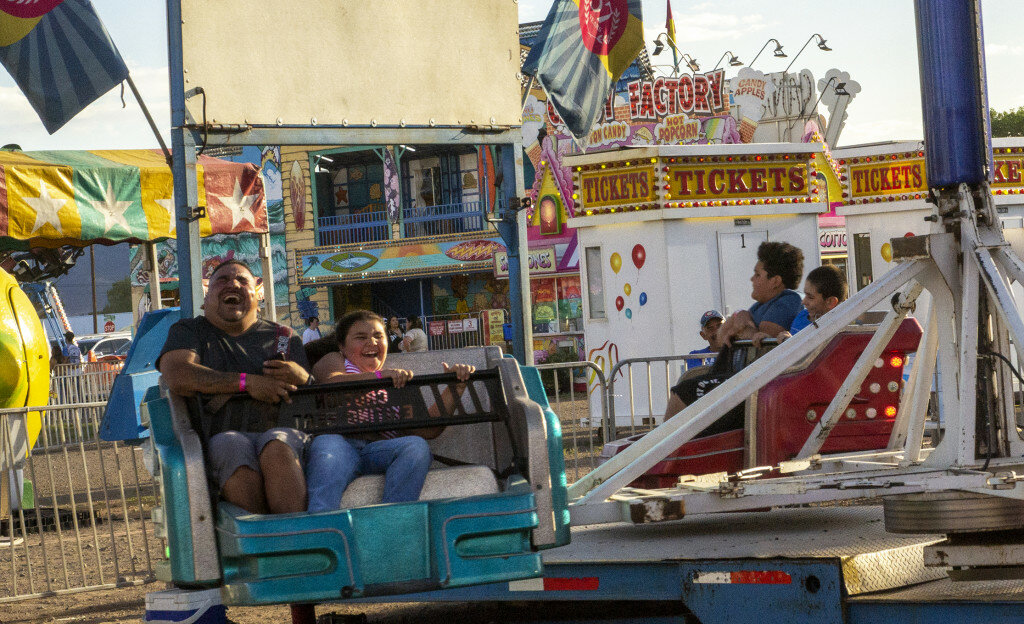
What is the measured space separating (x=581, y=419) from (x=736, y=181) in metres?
3.29

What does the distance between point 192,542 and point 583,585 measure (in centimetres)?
158

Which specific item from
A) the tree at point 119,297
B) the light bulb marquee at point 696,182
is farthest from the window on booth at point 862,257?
the tree at point 119,297

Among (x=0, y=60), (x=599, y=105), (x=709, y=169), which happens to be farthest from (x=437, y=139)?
(x=709, y=169)

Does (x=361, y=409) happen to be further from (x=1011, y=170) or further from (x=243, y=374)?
(x=1011, y=170)

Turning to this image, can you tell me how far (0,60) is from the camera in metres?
5.96

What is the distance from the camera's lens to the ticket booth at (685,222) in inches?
541

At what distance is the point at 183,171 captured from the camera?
5.31 m

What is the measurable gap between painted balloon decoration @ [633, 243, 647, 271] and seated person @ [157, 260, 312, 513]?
31.3 feet

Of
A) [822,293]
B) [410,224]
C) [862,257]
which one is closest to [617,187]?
[862,257]

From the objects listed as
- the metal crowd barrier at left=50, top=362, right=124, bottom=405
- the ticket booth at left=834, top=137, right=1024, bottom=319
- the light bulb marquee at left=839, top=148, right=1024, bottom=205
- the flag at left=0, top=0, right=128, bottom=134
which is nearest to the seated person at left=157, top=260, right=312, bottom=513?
the flag at left=0, top=0, right=128, bottom=134

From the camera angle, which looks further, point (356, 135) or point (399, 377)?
point (356, 135)

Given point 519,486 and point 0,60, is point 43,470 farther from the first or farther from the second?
point 519,486

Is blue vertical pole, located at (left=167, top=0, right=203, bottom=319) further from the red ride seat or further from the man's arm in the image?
the red ride seat

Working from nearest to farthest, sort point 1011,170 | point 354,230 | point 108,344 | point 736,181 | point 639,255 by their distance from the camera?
1. point 736,181
2. point 639,255
3. point 1011,170
4. point 354,230
5. point 108,344
